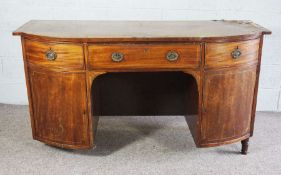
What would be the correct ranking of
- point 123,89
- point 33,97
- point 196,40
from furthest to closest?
point 123,89, point 33,97, point 196,40

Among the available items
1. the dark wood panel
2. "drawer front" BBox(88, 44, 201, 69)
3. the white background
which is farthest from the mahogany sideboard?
the white background

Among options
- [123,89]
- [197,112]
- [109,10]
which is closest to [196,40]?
[197,112]

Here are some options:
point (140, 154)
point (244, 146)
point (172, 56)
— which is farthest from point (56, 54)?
point (244, 146)

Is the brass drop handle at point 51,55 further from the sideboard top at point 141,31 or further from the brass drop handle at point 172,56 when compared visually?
the brass drop handle at point 172,56

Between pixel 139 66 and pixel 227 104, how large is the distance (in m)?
0.52

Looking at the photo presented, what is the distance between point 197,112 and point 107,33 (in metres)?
0.64

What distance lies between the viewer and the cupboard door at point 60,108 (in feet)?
5.61

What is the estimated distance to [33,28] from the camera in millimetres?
1806

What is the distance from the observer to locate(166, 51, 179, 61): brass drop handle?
1653 mm

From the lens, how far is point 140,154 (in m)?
1.98

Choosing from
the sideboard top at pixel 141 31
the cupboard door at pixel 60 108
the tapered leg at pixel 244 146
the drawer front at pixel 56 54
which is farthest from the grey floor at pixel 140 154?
the sideboard top at pixel 141 31

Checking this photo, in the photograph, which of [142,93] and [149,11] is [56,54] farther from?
[149,11]

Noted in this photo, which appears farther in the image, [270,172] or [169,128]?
[169,128]

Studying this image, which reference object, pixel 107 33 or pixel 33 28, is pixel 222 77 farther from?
pixel 33 28
